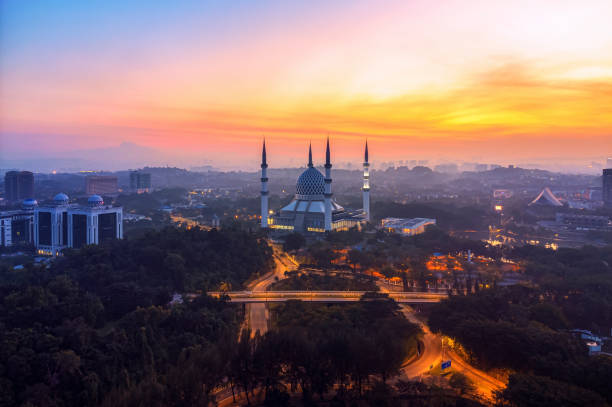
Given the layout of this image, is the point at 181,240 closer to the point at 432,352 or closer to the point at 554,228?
the point at 432,352

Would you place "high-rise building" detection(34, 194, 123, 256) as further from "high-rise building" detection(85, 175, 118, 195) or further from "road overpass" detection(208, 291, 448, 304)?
"high-rise building" detection(85, 175, 118, 195)

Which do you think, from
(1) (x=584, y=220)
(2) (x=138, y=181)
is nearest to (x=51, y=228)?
(1) (x=584, y=220)

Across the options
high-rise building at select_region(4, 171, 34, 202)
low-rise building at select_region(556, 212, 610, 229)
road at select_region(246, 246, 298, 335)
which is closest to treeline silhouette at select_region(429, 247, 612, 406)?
road at select_region(246, 246, 298, 335)

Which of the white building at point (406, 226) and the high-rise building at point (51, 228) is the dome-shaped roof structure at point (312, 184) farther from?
the high-rise building at point (51, 228)

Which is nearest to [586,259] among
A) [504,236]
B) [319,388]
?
[504,236]

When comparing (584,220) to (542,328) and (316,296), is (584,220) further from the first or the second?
(316,296)
